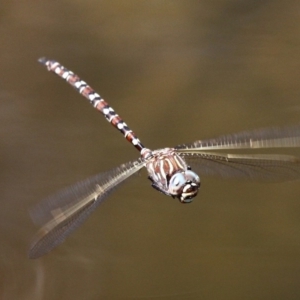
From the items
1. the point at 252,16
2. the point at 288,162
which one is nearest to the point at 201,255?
the point at 288,162

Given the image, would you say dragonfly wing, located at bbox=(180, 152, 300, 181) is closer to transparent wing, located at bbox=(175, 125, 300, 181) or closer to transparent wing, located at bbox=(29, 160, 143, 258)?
transparent wing, located at bbox=(175, 125, 300, 181)

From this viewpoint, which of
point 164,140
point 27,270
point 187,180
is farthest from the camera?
point 164,140

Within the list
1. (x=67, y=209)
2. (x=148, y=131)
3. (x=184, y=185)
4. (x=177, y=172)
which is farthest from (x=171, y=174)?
(x=148, y=131)

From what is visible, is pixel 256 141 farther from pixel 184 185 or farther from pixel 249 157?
pixel 184 185

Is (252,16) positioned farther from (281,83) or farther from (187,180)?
(187,180)

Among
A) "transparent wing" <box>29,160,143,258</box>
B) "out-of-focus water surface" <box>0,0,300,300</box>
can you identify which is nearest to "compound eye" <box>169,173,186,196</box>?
"transparent wing" <box>29,160,143,258</box>

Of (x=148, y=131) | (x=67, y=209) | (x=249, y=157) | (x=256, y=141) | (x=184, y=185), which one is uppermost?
(x=148, y=131)
